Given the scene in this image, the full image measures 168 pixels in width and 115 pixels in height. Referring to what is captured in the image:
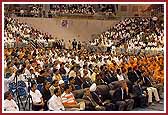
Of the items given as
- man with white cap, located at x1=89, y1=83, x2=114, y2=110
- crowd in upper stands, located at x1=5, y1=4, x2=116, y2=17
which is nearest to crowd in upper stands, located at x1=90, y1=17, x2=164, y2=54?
crowd in upper stands, located at x1=5, y1=4, x2=116, y2=17

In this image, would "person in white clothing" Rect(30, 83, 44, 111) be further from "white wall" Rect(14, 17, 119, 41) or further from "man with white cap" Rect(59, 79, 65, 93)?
"white wall" Rect(14, 17, 119, 41)

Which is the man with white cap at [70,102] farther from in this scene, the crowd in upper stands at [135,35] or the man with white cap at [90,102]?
the crowd in upper stands at [135,35]

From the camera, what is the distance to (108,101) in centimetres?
2456

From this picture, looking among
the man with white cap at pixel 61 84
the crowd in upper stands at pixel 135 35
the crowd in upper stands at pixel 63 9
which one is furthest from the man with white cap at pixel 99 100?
the crowd in upper stands at pixel 63 9

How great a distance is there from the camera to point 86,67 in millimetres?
24703

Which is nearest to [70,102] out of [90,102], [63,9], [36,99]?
[90,102]

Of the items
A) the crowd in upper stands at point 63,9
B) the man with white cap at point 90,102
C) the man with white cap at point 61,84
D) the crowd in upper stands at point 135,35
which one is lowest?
the man with white cap at point 90,102

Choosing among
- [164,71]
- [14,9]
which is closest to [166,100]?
[164,71]

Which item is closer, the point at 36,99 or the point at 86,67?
the point at 36,99

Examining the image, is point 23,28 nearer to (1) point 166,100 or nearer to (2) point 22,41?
(2) point 22,41

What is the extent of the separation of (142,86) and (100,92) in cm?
43

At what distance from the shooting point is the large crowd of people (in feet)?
80.5

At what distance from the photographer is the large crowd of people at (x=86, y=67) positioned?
80.5 ft

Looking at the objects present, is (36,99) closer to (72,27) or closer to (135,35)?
(72,27)
